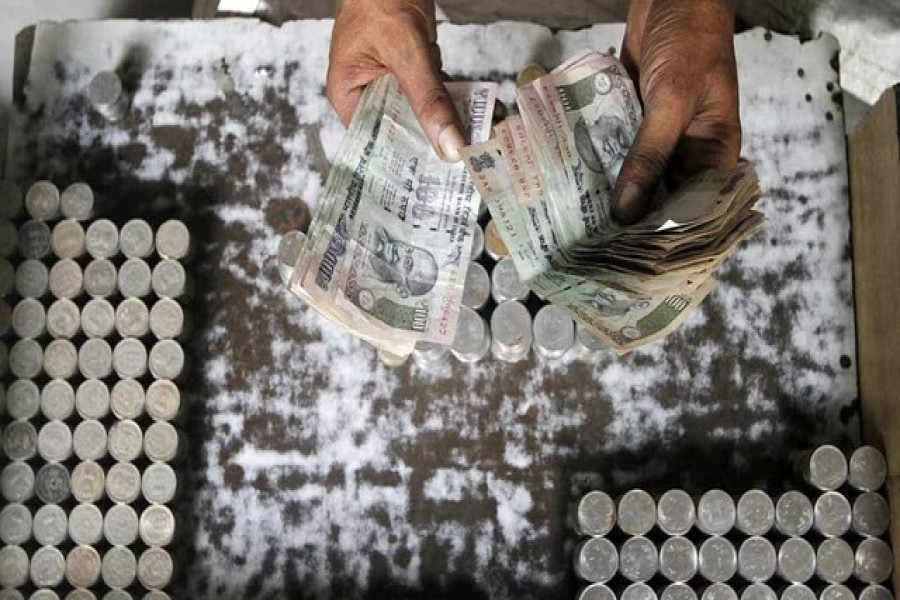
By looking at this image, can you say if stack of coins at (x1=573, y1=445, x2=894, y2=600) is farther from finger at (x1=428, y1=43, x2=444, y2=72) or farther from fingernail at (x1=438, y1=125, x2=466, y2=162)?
finger at (x1=428, y1=43, x2=444, y2=72)

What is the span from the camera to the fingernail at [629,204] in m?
1.02

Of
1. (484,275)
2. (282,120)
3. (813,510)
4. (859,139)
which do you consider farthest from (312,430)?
(859,139)

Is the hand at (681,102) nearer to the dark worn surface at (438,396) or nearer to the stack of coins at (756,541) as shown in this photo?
the dark worn surface at (438,396)

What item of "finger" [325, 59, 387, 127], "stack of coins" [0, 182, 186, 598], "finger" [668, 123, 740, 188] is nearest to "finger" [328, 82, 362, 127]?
"finger" [325, 59, 387, 127]

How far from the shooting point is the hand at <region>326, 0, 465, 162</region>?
110cm

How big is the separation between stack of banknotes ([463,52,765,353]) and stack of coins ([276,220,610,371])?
0.32 feet

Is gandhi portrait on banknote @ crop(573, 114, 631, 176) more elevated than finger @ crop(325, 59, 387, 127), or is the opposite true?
finger @ crop(325, 59, 387, 127)

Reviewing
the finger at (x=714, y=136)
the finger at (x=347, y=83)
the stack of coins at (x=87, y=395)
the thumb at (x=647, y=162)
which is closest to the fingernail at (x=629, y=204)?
the thumb at (x=647, y=162)

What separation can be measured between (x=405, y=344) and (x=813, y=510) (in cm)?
55

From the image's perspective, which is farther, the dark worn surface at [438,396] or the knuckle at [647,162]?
the dark worn surface at [438,396]

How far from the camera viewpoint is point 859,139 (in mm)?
1251

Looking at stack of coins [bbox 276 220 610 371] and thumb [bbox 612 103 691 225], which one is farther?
stack of coins [bbox 276 220 610 371]

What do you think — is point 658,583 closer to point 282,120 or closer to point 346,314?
point 346,314

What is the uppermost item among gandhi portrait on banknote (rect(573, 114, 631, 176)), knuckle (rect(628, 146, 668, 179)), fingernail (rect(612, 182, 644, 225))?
gandhi portrait on banknote (rect(573, 114, 631, 176))
